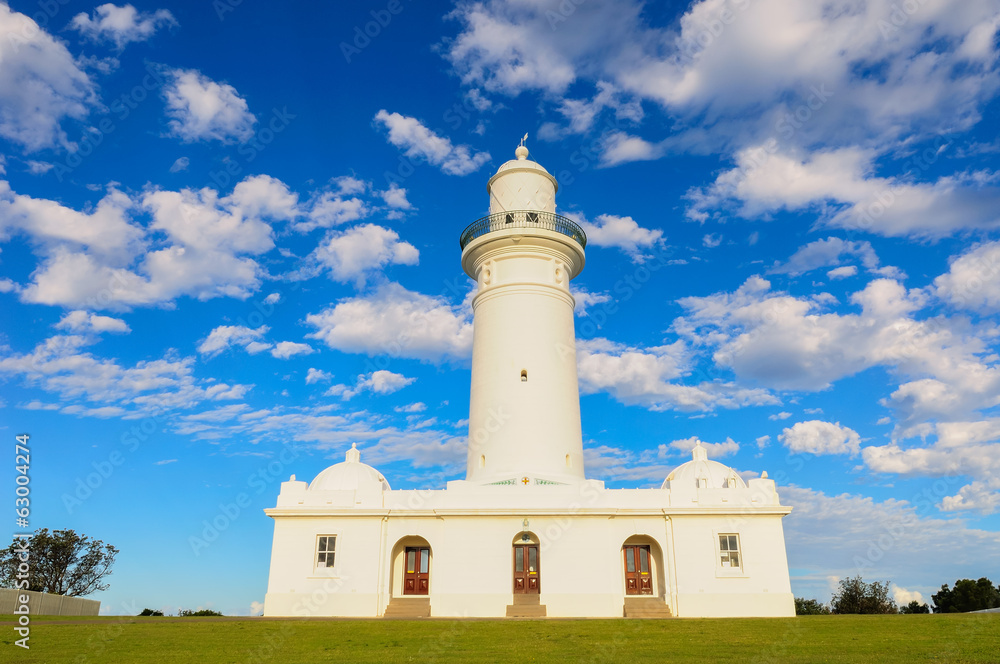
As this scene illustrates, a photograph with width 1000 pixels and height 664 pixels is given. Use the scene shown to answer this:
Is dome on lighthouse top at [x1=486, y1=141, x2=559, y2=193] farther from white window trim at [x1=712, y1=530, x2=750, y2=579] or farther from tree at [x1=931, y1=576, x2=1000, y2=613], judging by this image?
tree at [x1=931, y1=576, x2=1000, y2=613]

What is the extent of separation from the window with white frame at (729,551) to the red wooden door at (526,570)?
6.26 meters

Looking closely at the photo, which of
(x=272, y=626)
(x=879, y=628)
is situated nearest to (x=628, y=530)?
(x=879, y=628)

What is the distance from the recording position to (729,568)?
23188mm

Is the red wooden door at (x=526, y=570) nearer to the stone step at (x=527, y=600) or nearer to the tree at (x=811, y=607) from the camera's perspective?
the stone step at (x=527, y=600)

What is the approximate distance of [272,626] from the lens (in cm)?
1728

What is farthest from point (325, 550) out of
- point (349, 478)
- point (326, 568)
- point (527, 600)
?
point (527, 600)

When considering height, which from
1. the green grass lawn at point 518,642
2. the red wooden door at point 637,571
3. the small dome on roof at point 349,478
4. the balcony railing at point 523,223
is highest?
the balcony railing at point 523,223

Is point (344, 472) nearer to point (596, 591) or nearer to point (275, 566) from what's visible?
point (275, 566)

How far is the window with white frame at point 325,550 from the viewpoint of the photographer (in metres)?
23.9

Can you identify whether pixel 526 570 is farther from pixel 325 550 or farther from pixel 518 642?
pixel 518 642

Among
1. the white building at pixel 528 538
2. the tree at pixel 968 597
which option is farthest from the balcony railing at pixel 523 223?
the tree at pixel 968 597

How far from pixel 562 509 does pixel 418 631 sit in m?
8.57

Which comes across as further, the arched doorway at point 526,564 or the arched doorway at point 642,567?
the arched doorway at point 642,567

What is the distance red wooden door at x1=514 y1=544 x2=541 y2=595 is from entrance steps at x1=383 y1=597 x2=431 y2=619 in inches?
122
